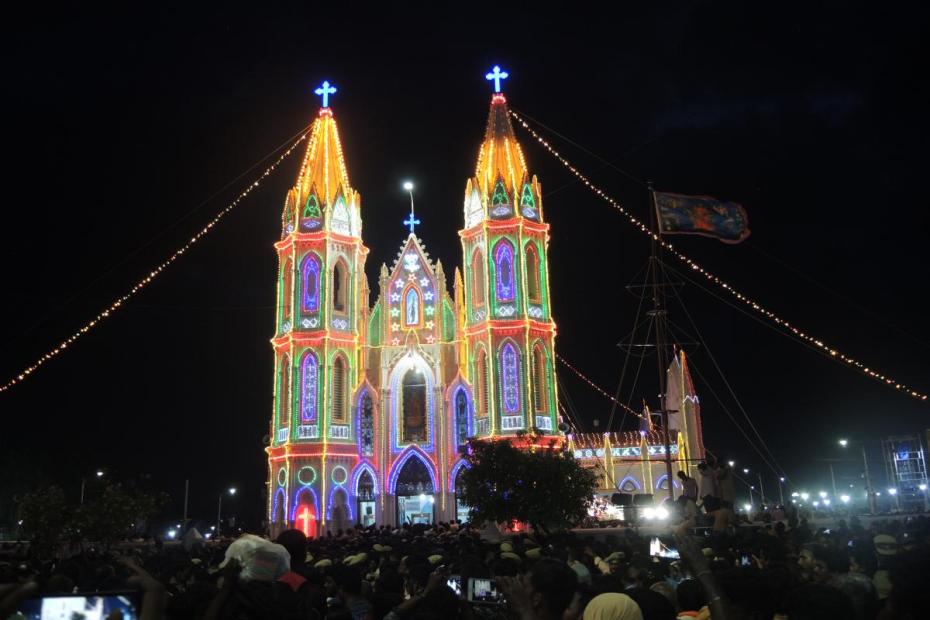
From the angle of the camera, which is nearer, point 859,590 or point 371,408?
point 859,590

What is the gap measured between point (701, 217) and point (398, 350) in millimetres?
22380

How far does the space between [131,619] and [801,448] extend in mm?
69331

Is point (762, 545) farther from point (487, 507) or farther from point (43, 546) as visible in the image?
point (43, 546)

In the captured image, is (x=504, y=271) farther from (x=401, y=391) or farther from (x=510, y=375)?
(x=401, y=391)

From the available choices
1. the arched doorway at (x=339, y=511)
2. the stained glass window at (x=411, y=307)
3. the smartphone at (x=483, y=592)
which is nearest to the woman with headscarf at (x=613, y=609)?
the smartphone at (x=483, y=592)

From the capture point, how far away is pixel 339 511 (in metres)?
43.8

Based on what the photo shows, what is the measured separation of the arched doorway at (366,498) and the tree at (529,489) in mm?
16866

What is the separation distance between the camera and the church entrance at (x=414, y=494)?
4584 centimetres

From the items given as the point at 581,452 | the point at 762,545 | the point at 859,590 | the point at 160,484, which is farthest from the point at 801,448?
the point at 859,590

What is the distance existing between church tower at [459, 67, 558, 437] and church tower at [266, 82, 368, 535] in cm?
693

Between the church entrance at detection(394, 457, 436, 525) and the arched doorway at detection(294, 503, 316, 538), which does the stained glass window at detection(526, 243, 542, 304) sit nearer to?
the church entrance at detection(394, 457, 436, 525)

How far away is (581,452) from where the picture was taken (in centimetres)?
5175

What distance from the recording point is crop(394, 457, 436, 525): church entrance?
4584cm

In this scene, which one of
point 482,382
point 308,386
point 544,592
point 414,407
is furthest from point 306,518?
point 544,592
